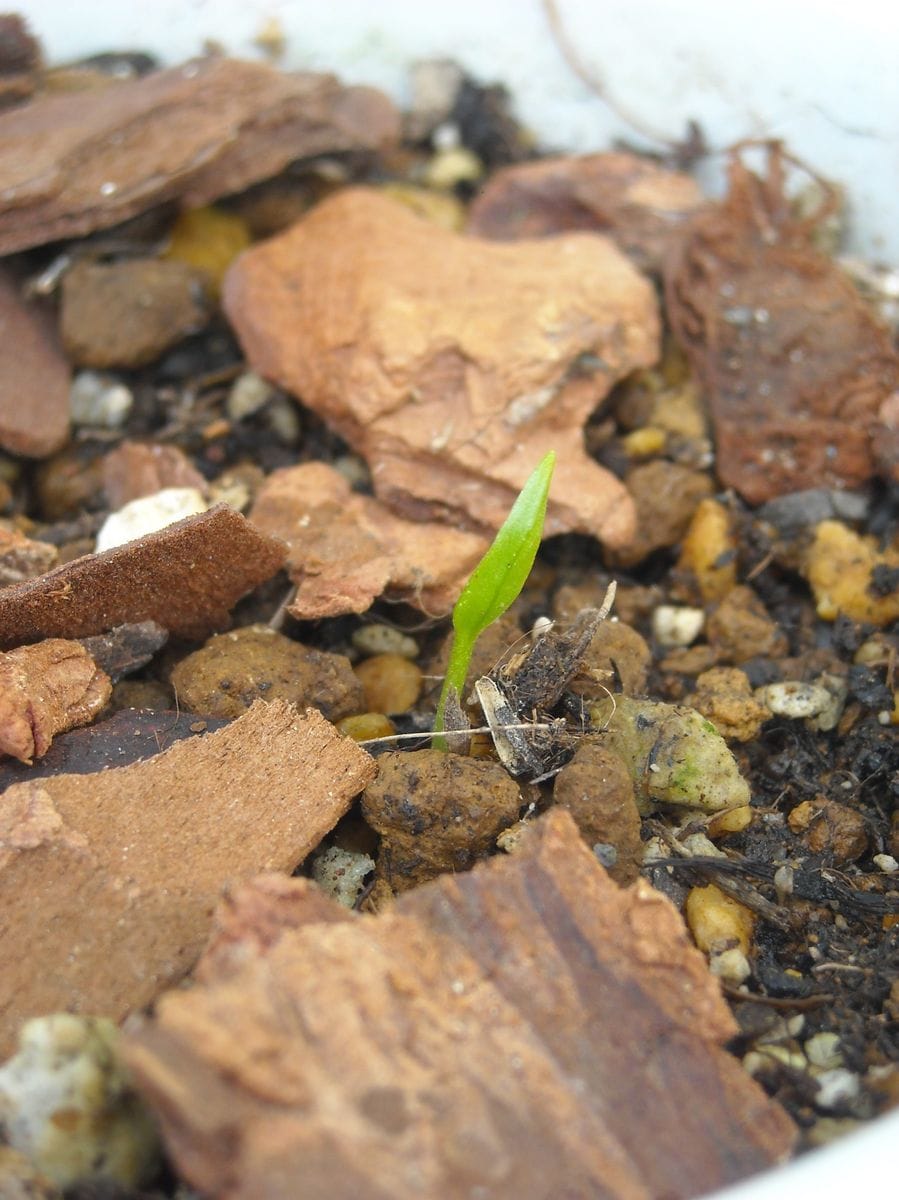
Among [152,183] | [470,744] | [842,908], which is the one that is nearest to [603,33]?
[152,183]

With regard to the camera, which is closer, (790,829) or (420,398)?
(790,829)

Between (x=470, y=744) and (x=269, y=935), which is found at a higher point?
(x=269, y=935)

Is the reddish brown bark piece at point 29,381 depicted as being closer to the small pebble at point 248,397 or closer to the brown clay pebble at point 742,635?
the small pebble at point 248,397

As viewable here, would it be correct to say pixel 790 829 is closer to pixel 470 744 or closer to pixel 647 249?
pixel 470 744

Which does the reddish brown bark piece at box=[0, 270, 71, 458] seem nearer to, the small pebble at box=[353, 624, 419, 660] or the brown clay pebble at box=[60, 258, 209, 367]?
the brown clay pebble at box=[60, 258, 209, 367]

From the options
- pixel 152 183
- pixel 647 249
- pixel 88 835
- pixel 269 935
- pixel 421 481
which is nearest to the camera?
→ pixel 269 935

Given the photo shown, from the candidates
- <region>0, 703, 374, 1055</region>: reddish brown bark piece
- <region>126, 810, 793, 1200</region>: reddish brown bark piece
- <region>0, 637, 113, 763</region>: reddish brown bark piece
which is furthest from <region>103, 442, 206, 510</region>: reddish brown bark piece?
<region>126, 810, 793, 1200</region>: reddish brown bark piece
